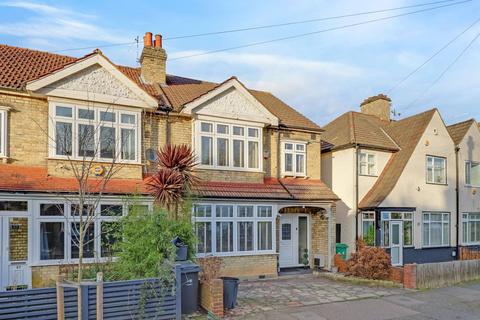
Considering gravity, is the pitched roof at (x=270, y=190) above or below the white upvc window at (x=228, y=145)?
below

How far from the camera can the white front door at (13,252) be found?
9.76m

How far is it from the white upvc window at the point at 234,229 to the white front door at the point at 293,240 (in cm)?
181

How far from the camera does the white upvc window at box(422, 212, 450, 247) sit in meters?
17.9

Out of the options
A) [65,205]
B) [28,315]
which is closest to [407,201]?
[65,205]

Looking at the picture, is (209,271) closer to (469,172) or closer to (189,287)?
(189,287)

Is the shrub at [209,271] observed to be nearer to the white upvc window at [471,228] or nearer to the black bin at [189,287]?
the black bin at [189,287]

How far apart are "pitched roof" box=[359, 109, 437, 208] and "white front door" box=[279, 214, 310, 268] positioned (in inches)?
122

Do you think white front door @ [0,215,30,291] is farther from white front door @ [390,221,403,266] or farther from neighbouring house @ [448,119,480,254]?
neighbouring house @ [448,119,480,254]

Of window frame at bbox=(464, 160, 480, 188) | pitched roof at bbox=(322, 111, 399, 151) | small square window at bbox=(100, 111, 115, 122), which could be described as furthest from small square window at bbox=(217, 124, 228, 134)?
window frame at bbox=(464, 160, 480, 188)

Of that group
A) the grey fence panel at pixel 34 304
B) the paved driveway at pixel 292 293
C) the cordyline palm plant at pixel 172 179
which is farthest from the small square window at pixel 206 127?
the grey fence panel at pixel 34 304

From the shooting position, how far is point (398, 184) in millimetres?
16891

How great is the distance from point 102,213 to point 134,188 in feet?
4.10

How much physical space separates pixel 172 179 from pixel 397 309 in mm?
7071

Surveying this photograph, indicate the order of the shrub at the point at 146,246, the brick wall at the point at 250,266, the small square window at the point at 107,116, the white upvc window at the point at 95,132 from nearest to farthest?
the shrub at the point at 146,246 → the white upvc window at the point at 95,132 → the small square window at the point at 107,116 → the brick wall at the point at 250,266
